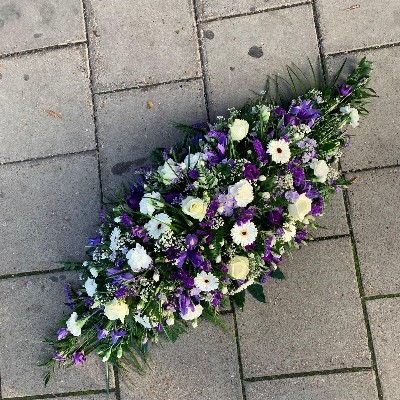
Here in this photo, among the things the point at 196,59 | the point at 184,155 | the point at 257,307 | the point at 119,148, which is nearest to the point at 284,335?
the point at 257,307

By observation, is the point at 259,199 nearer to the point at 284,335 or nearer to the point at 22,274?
the point at 284,335

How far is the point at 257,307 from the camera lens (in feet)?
9.96

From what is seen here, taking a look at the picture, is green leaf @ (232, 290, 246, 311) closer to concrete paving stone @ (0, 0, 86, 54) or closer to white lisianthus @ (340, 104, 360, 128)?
white lisianthus @ (340, 104, 360, 128)

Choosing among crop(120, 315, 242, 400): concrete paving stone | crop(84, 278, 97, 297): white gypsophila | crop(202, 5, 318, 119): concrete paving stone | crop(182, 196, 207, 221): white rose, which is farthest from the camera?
crop(202, 5, 318, 119): concrete paving stone

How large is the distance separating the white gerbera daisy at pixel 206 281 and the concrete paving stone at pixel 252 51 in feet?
3.48

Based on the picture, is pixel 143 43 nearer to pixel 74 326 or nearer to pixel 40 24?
pixel 40 24

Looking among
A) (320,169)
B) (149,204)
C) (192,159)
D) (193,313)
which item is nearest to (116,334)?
(193,313)

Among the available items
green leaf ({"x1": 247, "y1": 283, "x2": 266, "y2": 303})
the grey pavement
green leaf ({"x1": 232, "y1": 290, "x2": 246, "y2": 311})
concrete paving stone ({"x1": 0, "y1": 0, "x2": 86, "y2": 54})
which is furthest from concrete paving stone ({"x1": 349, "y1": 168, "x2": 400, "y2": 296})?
concrete paving stone ({"x1": 0, "y1": 0, "x2": 86, "y2": 54})

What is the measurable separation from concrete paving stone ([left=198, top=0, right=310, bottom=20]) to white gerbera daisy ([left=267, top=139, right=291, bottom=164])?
1056mm

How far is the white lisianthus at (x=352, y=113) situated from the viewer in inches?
111

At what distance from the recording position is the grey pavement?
2996mm

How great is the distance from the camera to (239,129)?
102 inches

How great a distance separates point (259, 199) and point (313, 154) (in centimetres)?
37

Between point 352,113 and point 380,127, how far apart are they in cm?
31
